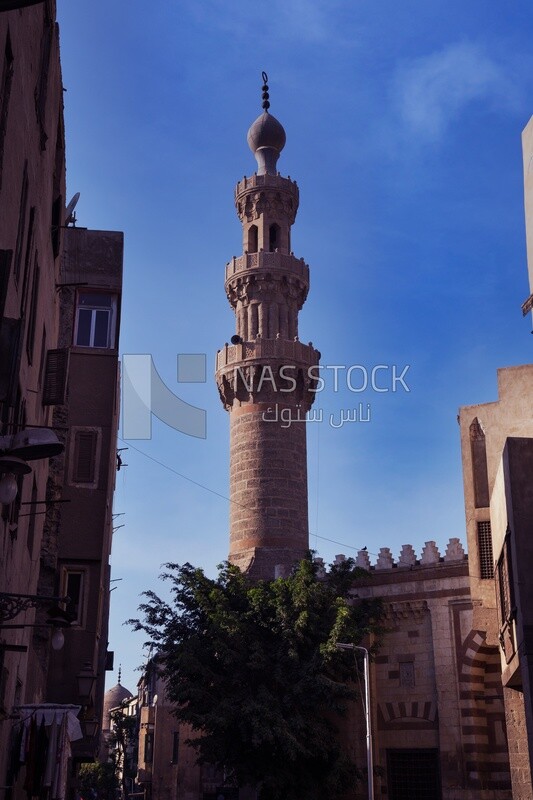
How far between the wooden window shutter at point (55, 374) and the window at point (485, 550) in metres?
11.0

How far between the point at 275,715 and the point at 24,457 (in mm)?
18291

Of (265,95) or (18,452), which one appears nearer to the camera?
(18,452)

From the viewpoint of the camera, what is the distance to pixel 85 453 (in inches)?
743

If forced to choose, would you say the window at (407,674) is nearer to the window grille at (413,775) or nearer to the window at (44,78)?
the window grille at (413,775)

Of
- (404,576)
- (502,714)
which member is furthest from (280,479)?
(502,714)

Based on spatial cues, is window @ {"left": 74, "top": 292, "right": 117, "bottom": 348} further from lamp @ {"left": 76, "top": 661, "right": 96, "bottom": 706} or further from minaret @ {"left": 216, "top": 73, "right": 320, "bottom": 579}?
minaret @ {"left": 216, "top": 73, "right": 320, "bottom": 579}

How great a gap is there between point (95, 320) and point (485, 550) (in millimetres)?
10036

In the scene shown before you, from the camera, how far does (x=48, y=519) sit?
686 inches

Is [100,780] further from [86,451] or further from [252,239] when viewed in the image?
[86,451]

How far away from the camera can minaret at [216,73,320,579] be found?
33.4 meters

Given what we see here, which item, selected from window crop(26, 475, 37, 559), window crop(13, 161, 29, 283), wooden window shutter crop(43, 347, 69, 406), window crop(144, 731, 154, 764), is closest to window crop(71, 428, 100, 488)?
window crop(26, 475, 37, 559)

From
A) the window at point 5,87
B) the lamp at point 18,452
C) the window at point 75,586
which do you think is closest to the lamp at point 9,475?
the lamp at point 18,452

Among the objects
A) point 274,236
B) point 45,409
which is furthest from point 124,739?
point 45,409

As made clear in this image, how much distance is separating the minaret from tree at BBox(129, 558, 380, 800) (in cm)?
460
